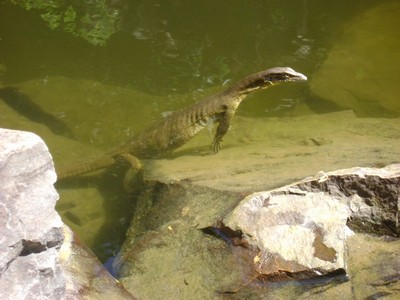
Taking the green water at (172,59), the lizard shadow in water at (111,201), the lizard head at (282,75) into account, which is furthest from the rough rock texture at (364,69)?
the lizard shadow in water at (111,201)

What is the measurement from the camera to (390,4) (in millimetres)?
9633

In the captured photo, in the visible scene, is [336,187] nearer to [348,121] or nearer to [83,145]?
[348,121]

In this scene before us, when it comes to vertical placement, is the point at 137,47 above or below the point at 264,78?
below

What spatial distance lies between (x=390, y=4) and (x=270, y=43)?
282 cm

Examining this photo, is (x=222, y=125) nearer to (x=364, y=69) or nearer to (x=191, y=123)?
(x=191, y=123)

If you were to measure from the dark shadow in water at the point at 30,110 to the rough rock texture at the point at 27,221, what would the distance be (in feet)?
13.1

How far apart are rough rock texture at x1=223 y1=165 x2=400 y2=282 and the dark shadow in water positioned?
361 centimetres

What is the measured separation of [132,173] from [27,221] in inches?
134

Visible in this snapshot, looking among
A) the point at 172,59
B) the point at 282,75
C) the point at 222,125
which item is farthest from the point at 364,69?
the point at 172,59

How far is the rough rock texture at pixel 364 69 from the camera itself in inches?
274

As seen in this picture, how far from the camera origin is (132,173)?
5898 mm

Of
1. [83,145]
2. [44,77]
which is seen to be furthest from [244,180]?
[44,77]

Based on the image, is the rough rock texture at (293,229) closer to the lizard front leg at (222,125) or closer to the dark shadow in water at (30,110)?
the lizard front leg at (222,125)

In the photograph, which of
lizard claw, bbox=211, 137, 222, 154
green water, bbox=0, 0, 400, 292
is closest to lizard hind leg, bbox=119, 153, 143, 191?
green water, bbox=0, 0, 400, 292
